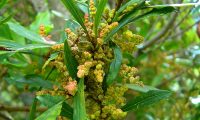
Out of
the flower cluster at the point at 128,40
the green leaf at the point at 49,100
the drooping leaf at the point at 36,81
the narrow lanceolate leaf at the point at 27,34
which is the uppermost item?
the flower cluster at the point at 128,40

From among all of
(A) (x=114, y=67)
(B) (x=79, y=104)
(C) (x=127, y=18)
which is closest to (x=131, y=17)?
(C) (x=127, y=18)

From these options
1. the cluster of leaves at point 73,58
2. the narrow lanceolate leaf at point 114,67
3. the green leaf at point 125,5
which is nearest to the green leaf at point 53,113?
the cluster of leaves at point 73,58

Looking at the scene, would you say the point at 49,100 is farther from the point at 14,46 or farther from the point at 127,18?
the point at 127,18

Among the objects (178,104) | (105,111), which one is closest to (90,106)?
(105,111)

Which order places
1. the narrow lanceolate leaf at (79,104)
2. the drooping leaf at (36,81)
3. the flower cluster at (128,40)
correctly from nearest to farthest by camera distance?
1. the narrow lanceolate leaf at (79,104)
2. the flower cluster at (128,40)
3. the drooping leaf at (36,81)

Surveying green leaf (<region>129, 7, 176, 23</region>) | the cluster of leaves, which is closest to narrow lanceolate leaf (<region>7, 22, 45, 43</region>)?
the cluster of leaves

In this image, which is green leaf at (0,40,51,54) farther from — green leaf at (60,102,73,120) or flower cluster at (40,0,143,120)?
green leaf at (60,102,73,120)

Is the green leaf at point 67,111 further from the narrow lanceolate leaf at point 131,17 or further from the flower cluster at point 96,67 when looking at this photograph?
the narrow lanceolate leaf at point 131,17
